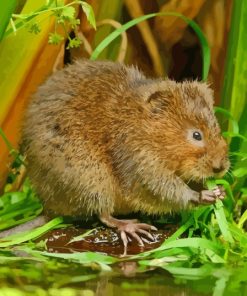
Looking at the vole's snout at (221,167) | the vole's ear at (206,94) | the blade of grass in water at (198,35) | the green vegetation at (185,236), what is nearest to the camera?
the green vegetation at (185,236)

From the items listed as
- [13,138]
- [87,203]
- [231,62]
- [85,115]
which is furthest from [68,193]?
[231,62]

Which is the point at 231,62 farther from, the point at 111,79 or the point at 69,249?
the point at 69,249

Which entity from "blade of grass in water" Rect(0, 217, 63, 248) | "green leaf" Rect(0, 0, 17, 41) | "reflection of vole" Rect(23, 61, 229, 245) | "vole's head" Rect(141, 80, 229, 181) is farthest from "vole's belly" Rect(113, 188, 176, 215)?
"green leaf" Rect(0, 0, 17, 41)

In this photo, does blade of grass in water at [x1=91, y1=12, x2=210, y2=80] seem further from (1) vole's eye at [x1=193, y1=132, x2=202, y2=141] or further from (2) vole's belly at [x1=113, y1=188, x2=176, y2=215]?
(2) vole's belly at [x1=113, y1=188, x2=176, y2=215]

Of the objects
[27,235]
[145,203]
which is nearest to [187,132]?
[145,203]

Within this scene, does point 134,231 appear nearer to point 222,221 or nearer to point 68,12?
point 222,221

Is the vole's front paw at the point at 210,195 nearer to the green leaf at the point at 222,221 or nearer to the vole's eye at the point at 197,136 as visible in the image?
the green leaf at the point at 222,221

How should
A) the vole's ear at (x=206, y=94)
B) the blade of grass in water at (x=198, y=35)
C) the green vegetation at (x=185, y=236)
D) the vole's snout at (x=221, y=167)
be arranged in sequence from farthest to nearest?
the blade of grass in water at (x=198, y=35) < the vole's ear at (x=206, y=94) < the vole's snout at (x=221, y=167) < the green vegetation at (x=185, y=236)

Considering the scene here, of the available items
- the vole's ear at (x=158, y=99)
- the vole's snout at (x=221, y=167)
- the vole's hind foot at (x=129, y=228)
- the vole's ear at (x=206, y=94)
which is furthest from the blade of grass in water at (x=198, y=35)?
the vole's hind foot at (x=129, y=228)
